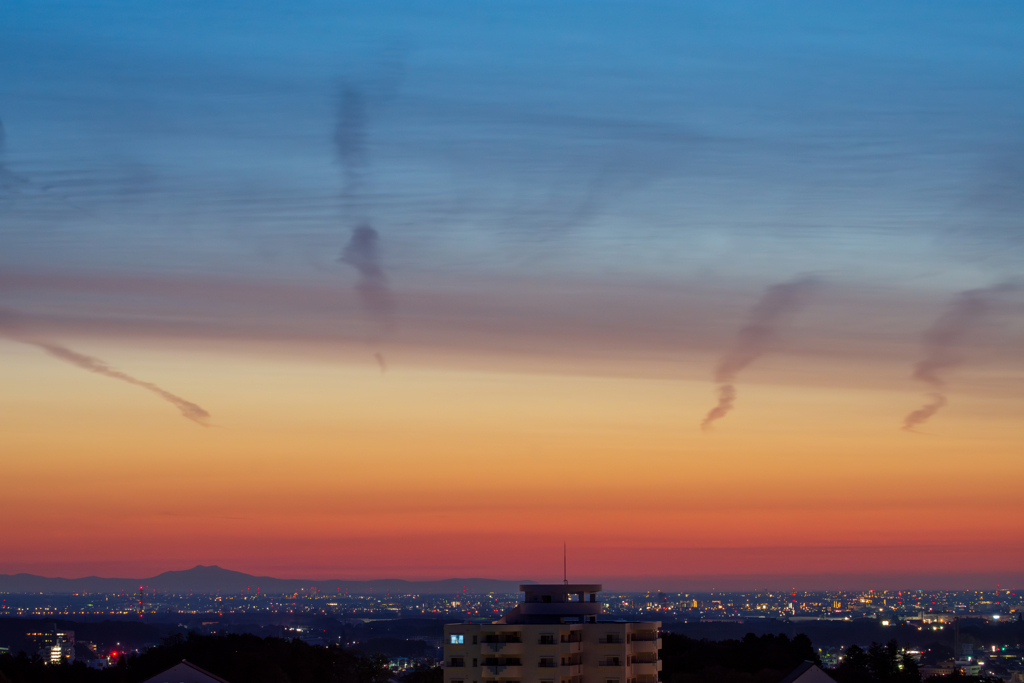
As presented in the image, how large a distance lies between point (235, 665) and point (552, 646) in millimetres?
33779

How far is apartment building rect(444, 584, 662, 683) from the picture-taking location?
86562 mm

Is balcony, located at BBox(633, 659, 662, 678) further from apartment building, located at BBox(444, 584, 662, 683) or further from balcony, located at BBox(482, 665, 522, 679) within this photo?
balcony, located at BBox(482, 665, 522, 679)

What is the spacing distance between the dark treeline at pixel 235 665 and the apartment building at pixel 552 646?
23671 mm

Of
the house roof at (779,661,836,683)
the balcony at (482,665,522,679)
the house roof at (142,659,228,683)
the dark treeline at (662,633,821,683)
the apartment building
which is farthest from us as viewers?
the dark treeline at (662,633,821,683)

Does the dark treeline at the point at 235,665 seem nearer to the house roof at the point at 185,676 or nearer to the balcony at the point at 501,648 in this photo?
the house roof at the point at 185,676

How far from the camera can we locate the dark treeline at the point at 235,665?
104m

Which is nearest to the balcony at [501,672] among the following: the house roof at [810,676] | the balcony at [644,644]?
the balcony at [644,644]

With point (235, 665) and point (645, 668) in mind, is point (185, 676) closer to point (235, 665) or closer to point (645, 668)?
point (235, 665)

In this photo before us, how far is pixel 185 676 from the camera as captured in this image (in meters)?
96.7

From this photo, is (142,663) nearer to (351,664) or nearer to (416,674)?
(351,664)

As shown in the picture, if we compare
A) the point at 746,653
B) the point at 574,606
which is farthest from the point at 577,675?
the point at 746,653

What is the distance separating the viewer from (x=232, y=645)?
11806 centimetres

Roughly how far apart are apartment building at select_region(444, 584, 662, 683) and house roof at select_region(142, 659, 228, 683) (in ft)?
66.1

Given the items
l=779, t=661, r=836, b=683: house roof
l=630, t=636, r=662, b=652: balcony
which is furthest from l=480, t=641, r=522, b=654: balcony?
l=779, t=661, r=836, b=683: house roof
